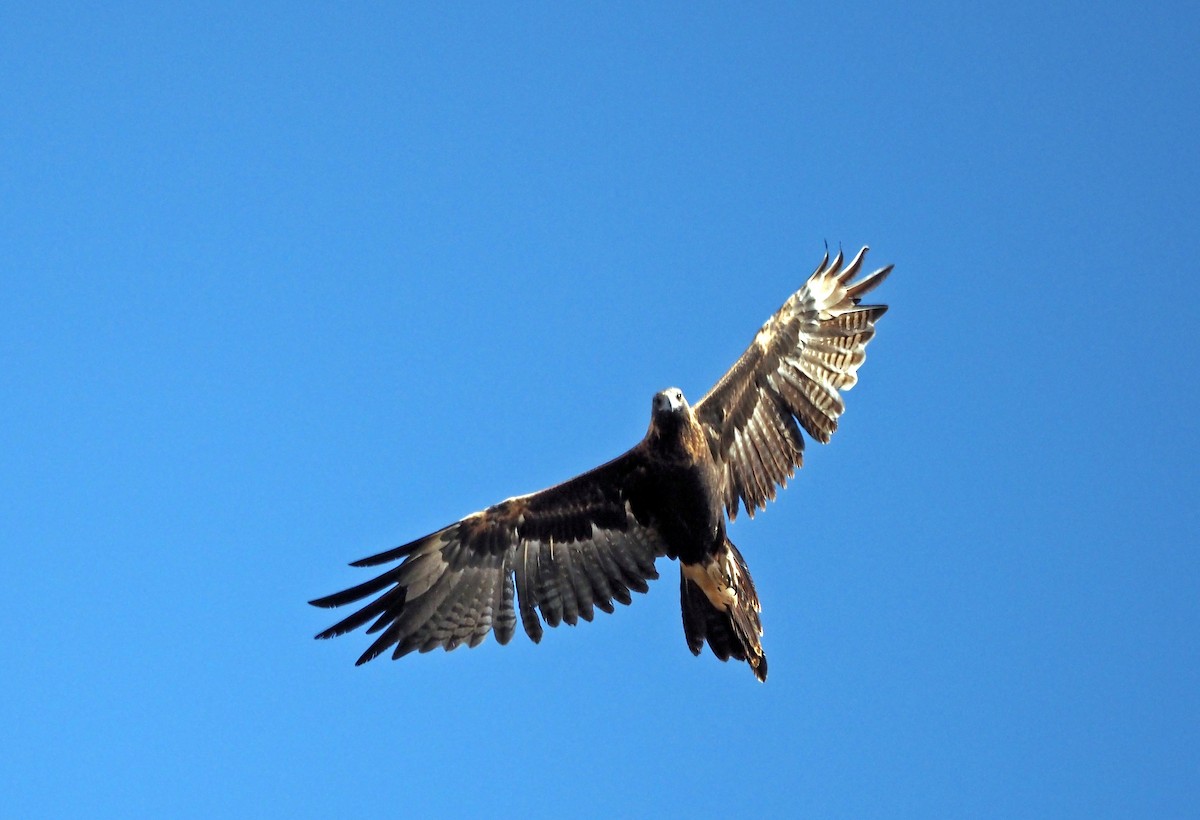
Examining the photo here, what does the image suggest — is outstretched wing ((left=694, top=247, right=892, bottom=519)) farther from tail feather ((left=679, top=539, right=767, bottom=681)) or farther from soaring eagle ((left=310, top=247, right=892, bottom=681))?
tail feather ((left=679, top=539, right=767, bottom=681))

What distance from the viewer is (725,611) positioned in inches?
427

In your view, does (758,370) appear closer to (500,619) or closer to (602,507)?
(602,507)

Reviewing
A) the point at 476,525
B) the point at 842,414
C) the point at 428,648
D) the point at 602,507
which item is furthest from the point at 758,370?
the point at 428,648

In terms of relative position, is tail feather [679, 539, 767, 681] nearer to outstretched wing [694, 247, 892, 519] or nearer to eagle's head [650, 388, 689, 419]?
outstretched wing [694, 247, 892, 519]

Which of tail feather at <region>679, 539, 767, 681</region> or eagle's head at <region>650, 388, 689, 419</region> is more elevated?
eagle's head at <region>650, 388, 689, 419</region>

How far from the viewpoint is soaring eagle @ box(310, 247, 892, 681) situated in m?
10.8

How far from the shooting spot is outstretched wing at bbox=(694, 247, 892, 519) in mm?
11297

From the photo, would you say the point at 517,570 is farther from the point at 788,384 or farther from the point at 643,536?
the point at 788,384

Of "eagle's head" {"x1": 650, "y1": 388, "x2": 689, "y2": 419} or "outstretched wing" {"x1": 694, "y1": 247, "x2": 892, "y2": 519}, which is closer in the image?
"eagle's head" {"x1": 650, "y1": 388, "x2": 689, "y2": 419}

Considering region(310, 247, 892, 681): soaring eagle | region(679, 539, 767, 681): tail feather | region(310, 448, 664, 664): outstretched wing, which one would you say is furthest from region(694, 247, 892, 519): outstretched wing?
region(310, 448, 664, 664): outstretched wing

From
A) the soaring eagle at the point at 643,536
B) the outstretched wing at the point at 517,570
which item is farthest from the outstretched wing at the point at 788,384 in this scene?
the outstretched wing at the point at 517,570

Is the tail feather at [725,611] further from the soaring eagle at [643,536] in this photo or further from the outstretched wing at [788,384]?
the outstretched wing at [788,384]

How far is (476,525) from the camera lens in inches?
446

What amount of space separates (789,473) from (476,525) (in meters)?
2.54
